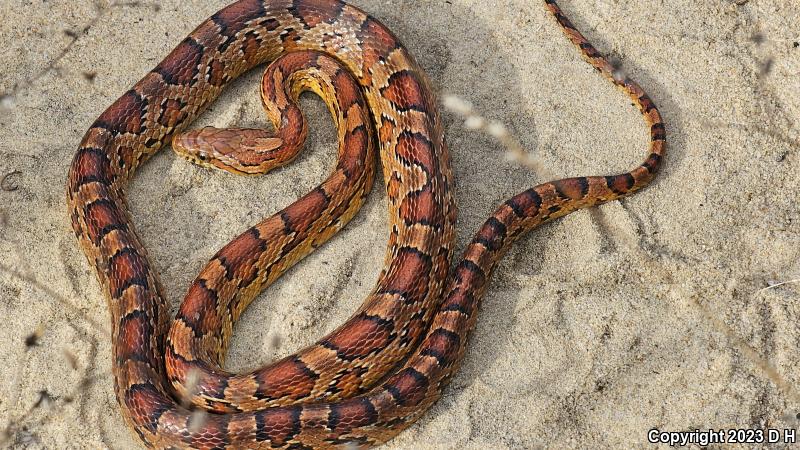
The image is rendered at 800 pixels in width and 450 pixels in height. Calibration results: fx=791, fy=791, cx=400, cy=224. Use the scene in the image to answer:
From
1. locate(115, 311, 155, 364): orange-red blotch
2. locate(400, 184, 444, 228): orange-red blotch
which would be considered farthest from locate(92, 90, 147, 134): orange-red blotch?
locate(400, 184, 444, 228): orange-red blotch

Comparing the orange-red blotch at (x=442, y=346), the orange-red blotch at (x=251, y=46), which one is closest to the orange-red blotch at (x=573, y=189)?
the orange-red blotch at (x=442, y=346)

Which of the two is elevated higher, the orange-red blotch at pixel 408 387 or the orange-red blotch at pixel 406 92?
the orange-red blotch at pixel 406 92

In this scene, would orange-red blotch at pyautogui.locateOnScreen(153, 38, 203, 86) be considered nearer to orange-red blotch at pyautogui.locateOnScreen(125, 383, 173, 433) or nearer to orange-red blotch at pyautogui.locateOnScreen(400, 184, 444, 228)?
orange-red blotch at pyautogui.locateOnScreen(400, 184, 444, 228)

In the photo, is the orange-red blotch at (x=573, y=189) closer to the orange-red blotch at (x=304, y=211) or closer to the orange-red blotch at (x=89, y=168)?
the orange-red blotch at (x=304, y=211)

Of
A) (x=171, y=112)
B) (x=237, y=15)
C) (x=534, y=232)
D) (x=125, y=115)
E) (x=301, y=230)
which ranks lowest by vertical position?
(x=534, y=232)

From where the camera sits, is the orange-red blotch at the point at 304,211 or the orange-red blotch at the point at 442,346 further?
the orange-red blotch at the point at 304,211

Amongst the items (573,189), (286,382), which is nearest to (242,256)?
(286,382)

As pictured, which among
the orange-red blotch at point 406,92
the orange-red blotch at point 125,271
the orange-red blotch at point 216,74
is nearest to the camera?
Result: the orange-red blotch at point 125,271

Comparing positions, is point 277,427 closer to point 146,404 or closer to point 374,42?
point 146,404
